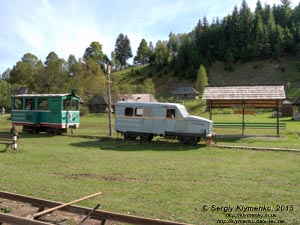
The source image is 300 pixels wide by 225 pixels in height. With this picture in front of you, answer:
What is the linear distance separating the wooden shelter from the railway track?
18.4 meters

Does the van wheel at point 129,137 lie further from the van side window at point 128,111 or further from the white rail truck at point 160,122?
the van side window at point 128,111

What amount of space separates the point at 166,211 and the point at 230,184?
3194 millimetres

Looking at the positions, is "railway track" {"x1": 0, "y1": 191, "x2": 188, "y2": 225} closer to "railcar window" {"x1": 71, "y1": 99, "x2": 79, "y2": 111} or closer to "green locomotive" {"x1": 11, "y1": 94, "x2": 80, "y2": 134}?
"green locomotive" {"x1": 11, "y1": 94, "x2": 80, "y2": 134}

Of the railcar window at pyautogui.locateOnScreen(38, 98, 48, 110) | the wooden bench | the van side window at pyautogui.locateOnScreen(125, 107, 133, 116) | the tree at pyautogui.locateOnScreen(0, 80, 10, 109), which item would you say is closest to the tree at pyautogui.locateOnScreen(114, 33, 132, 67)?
the tree at pyautogui.locateOnScreen(0, 80, 10, 109)

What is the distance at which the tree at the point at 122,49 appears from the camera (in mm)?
173125

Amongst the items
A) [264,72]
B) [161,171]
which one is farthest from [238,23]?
[161,171]

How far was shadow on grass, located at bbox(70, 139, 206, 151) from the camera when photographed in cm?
1789

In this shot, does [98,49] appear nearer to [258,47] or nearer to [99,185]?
[258,47]

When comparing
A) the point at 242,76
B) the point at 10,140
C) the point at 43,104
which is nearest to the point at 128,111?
the point at 10,140

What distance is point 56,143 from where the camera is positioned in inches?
782

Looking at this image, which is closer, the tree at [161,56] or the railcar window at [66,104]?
the railcar window at [66,104]

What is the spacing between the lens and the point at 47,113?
25.1 metres

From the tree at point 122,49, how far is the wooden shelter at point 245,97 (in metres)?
151

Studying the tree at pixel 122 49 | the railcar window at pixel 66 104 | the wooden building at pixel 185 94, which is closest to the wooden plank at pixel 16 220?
the railcar window at pixel 66 104
